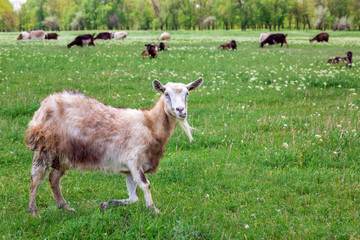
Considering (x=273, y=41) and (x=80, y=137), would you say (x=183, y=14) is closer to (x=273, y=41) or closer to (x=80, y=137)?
(x=273, y=41)

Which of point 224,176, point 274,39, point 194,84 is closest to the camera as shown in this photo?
point 194,84

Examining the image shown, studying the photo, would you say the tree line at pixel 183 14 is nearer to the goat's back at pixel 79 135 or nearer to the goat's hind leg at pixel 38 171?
the goat's back at pixel 79 135

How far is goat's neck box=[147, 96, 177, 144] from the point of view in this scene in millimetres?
5785

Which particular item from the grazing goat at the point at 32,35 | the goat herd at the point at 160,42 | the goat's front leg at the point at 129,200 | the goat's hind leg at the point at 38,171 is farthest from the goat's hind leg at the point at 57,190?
the grazing goat at the point at 32,35

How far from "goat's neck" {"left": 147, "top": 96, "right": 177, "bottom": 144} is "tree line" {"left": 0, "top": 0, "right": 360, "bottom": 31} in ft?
314

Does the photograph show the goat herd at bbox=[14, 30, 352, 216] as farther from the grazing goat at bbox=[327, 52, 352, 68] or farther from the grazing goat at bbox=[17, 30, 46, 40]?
the grazing goat at bbox=[17, 30, 46, 40]

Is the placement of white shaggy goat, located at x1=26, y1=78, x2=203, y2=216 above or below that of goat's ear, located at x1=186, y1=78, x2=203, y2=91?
below

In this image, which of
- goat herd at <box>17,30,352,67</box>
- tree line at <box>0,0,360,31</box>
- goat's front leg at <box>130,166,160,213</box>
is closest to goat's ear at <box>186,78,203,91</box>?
goat's front leg at <box>130,166,160,213</box>

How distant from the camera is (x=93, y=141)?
18.0 ft

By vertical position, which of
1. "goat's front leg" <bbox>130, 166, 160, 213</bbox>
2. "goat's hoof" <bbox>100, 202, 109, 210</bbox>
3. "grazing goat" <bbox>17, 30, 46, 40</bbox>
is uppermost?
"grazing goat" <bbox>17, 30, 46, 40</bbox>

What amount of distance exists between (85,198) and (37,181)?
41.5 inches

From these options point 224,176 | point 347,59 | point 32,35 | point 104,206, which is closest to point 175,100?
point 104,206

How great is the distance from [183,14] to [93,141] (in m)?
116

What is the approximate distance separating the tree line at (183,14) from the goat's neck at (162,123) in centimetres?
9578
